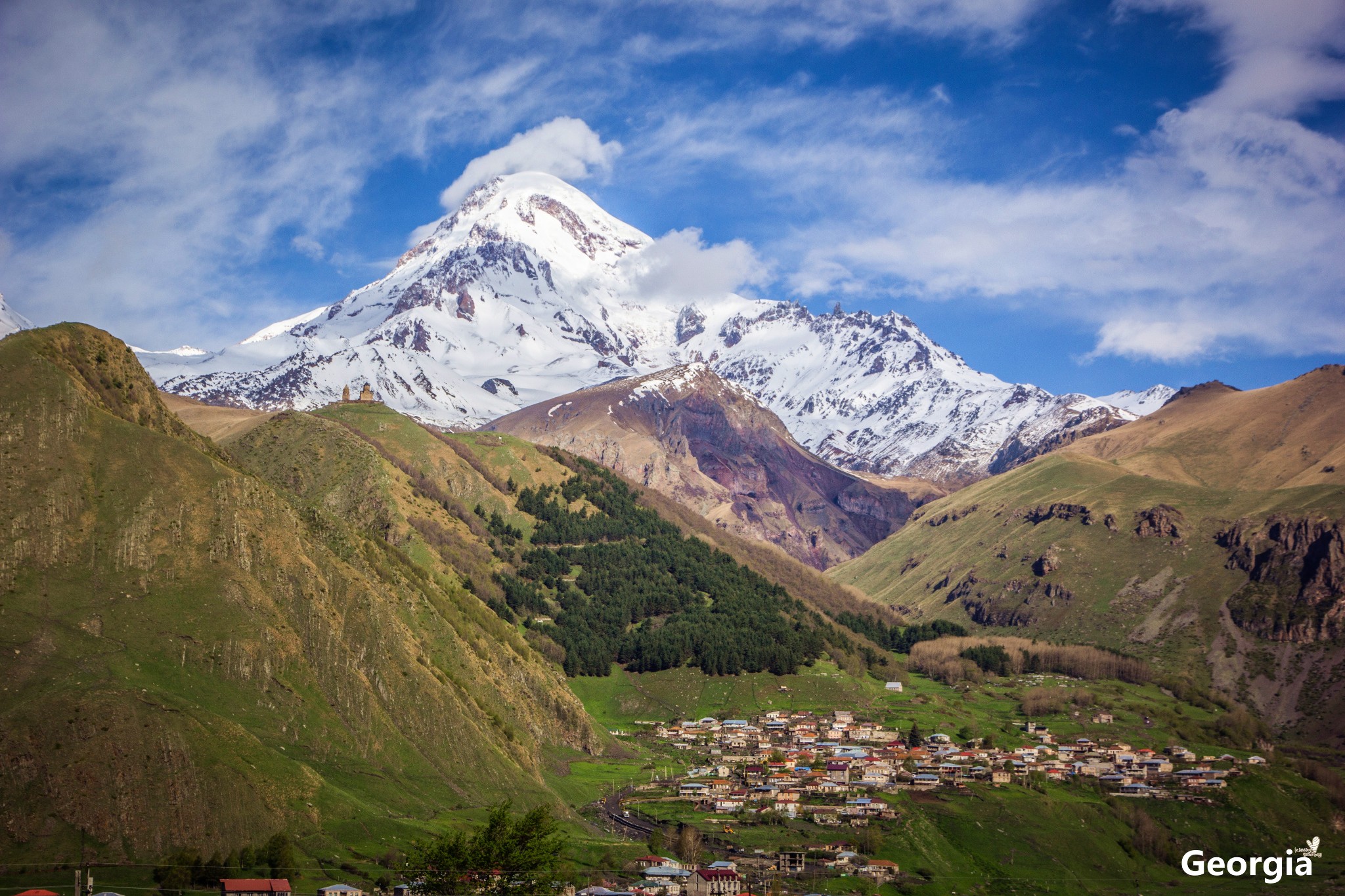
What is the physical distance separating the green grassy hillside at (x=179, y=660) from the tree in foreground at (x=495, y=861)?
23.9 m

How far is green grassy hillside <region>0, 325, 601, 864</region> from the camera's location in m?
106

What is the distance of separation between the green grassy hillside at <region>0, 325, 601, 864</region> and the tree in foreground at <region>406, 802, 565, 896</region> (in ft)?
78.5

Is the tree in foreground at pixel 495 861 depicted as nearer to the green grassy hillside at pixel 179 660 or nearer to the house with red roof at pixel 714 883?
the green grassy hillside at pixel 179 660

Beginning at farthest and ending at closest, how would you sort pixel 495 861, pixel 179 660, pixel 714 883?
1. pixel 714 883
2. pixel 179 660
3. pixel 495 861

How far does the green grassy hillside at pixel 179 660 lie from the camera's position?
4154 inches

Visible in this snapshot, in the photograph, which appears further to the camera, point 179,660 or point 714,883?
point 714,883

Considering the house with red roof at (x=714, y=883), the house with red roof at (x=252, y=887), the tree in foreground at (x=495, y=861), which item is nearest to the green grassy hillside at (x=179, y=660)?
the house with red roof at (x=252, y=887)

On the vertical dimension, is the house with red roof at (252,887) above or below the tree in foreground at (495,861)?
below

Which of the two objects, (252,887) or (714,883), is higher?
(252,887)

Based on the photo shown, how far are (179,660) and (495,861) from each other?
49132 mm

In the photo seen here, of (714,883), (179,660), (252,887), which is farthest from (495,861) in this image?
(179,660)

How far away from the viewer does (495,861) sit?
93.4 m

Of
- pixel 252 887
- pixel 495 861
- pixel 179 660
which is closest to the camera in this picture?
pixel 495 861

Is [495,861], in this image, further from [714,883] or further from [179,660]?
[179,660]
